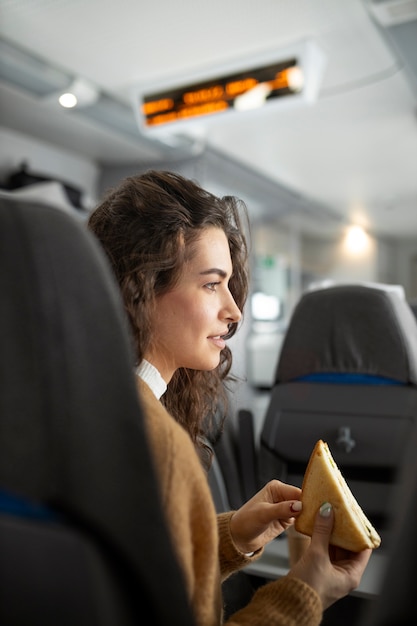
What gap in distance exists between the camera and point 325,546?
0.73 meters

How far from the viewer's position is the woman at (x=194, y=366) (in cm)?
66

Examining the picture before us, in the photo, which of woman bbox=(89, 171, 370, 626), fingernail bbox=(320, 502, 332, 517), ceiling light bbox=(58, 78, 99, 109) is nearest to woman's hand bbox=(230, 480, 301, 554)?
woman bbox=(89, 171, 370, 626)

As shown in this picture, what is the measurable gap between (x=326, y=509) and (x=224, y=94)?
293cm

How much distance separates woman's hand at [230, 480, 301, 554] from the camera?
0.88 m

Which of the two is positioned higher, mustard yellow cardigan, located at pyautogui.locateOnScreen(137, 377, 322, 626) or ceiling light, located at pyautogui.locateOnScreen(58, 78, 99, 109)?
ceiling light, located at pyautogui.locateOnScreen(58, 78, 99, 109)

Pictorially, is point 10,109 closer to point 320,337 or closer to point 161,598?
point 320,337

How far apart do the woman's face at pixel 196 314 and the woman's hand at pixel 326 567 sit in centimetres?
26

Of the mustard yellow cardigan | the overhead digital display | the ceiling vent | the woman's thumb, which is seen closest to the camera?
the mustard yellow cardigan

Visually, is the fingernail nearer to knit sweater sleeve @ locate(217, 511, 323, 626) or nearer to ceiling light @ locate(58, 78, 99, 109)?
knit sweater sleeve @ locate(217, 511, 323, 626)

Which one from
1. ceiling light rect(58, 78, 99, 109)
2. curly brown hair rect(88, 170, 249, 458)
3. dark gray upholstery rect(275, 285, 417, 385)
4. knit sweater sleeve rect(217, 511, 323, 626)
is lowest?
knit sweater sleeve rect(217, 511, 323, 626)

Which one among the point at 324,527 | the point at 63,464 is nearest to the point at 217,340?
the point at 324,527

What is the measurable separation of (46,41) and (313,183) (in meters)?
3.29

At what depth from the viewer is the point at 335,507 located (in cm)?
74

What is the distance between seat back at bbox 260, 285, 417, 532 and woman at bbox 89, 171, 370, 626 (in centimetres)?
41
